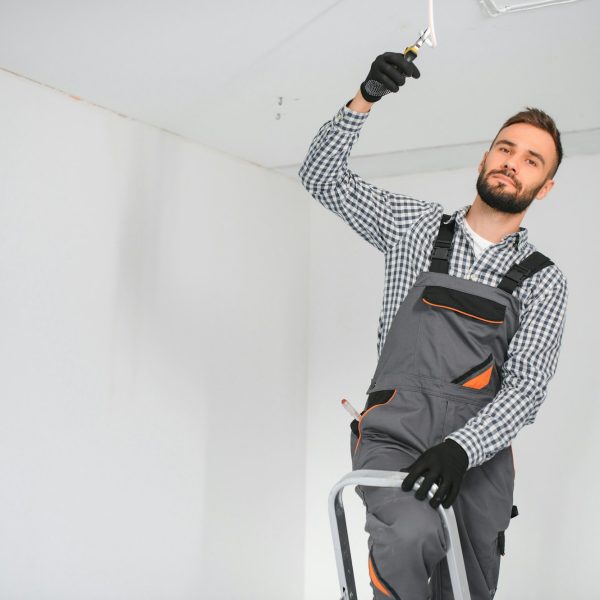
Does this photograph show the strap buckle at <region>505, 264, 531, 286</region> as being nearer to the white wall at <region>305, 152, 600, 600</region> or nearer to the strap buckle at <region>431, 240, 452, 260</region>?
the strap buckle at <region>431, 240, 452, 260</region>

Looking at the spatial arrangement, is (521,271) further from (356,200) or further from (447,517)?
(447,517)

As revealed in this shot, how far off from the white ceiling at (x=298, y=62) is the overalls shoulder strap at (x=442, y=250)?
1.91ft

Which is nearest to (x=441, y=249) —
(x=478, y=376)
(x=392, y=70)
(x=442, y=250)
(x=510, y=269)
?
(x=442, y=250)

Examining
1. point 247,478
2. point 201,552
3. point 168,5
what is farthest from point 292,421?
point 168,5

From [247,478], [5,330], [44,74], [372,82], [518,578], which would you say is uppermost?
[44,74]

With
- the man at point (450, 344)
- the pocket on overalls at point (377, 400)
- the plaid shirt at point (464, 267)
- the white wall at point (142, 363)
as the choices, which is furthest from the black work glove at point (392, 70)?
the white wall at point (142, 363)

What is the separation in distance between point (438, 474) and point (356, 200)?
0.78 meters

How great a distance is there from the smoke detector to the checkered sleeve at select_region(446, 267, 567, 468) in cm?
67

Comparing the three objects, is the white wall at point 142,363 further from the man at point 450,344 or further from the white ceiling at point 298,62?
the man at point 450,344

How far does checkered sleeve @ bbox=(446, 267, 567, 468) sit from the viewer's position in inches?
74.3

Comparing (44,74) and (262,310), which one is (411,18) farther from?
(262,310)

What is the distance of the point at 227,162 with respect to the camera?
3.54m

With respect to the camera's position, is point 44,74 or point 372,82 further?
point 44,74

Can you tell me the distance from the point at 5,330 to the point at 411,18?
146 centimetres
